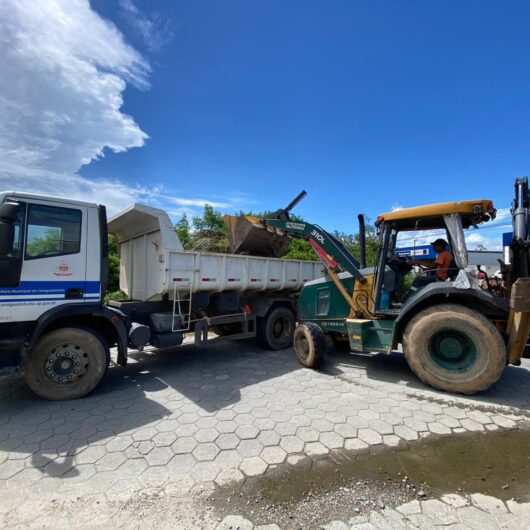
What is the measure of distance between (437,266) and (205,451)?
4.05 m

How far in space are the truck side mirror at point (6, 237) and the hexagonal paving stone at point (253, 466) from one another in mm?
3358

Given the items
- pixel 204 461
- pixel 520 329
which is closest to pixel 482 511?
pixel 204 461

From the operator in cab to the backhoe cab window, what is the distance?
495cm

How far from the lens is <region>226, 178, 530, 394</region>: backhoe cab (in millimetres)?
3982

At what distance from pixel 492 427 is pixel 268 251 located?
4.96m

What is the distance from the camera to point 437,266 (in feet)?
15.6

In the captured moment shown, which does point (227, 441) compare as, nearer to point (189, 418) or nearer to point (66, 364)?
point (189, 418)

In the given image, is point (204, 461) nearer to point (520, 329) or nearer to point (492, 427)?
point (492, 427)

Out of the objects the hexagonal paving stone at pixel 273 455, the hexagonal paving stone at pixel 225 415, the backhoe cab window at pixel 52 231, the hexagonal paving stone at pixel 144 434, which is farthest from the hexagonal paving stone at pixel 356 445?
the backhoe cab window at pixel 52 231

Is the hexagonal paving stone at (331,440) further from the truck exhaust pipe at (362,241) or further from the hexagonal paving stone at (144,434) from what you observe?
the truck exhaust pipe at (362,241)

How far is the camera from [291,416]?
3596 millimetres

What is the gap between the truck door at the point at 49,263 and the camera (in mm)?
3739

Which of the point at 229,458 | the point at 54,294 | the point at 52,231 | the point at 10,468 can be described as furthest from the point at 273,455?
the point at 52,231

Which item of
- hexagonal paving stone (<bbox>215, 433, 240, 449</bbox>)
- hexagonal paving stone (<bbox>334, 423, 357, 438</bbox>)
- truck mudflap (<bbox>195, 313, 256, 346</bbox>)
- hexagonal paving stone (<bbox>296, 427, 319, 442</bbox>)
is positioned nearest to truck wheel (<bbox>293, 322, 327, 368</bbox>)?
truck mudflap (<bbox>195, 313, 256, 346</bbox>)
